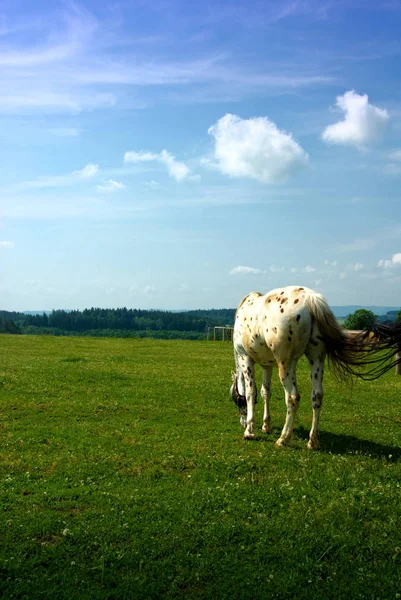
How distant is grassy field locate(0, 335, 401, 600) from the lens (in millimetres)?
7133

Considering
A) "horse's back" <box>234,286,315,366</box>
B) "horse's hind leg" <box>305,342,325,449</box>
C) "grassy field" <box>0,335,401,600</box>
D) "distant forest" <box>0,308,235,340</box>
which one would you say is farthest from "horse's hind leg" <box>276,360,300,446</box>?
"distant forest" <box>0,308,235,340</box>

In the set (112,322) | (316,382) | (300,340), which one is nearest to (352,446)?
(316,382)

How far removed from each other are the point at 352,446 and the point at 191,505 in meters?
5.59

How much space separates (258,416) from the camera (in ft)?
55.3

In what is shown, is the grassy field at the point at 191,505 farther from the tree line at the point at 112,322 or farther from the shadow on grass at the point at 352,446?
the tree line at the point at 112,322

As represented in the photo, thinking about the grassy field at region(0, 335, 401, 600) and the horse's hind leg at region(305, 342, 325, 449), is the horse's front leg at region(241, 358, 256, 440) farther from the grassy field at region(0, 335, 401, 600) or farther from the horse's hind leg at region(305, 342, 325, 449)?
the horse's hind leg at region(305, 342, 325, 449)

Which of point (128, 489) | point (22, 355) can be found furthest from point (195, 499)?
point (22, 355)

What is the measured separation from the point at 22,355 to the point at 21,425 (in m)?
19.8

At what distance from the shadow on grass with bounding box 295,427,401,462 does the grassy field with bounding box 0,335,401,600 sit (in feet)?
0.18

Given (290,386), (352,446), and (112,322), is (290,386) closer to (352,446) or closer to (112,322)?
(352,446)

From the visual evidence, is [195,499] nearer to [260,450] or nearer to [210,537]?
[210,537]

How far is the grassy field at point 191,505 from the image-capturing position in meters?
7.13

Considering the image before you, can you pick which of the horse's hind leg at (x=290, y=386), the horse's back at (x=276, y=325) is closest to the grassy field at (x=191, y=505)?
the horse's hind leg at (x=290, y=386)

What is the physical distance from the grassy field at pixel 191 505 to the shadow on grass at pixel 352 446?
5 centimetres
